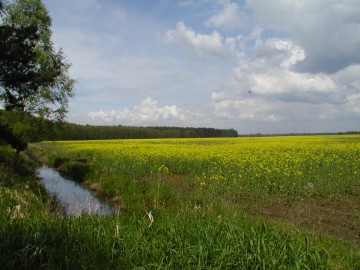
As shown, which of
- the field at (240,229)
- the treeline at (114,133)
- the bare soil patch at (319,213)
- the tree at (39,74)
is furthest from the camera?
the treeline at (114,133)

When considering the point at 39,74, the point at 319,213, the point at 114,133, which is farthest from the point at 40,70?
the point at 114,133

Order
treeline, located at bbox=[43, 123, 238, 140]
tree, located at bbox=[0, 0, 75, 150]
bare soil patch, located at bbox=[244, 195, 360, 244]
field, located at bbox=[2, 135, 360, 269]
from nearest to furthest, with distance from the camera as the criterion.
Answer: field, located at bbox=[2, 135, 360, 269] → bare soil patch, located at bbox=[244, 195, 360, 244] → tree, located at bbox=[0, 0, 75, 150] → treeline, located at bbox=[43, 123, 238, 140]

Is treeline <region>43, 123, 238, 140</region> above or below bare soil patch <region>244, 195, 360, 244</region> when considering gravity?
above

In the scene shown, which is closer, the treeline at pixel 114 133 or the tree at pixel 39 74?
the tree at pixel 39 74

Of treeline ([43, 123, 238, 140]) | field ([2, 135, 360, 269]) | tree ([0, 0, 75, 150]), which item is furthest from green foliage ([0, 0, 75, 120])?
treeline ([43, 123, 238, 140])

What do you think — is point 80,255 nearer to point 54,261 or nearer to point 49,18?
point 54,261

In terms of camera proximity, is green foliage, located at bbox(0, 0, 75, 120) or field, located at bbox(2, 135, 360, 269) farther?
green foliage, located at bbox(0, 0, 75, 120)

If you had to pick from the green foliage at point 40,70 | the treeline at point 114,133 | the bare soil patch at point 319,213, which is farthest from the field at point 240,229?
the treeline at point 114,133

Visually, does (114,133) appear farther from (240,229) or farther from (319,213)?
(240,229)

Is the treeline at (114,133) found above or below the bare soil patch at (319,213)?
above

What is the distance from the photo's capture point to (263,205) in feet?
36.9

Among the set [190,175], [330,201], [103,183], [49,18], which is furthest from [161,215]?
[49,18]

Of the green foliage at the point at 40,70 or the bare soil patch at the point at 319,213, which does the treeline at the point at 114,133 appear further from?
the bare soil patch at the point at 319,213

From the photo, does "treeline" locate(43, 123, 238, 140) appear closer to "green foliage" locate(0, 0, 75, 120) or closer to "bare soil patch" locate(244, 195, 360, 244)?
"green foliage" locate(0, 0, 75, 120)
